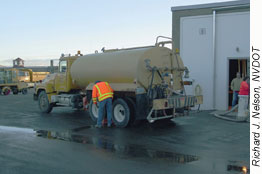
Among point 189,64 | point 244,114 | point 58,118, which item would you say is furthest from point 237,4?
point 58,118

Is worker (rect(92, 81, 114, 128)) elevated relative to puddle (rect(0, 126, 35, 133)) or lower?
elevated

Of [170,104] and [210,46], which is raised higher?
[210,46]

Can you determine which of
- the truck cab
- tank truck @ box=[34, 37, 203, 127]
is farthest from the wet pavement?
the truck cab

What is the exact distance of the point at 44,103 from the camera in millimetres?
15742

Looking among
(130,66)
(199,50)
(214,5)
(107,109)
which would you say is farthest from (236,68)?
(107,109)

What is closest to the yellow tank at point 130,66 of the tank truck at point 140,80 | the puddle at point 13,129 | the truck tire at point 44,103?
the tank truck at point 140,80

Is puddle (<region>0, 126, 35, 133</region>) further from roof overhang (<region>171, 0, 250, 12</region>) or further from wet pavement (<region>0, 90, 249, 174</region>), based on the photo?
roof overhang (<region>171, 0, 250, 12</region>)

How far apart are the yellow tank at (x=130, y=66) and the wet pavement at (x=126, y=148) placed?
1.71 metres

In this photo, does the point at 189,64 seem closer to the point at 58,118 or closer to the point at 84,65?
the point at 84,65

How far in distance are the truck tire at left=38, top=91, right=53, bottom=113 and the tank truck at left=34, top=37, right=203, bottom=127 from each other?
9.34ft

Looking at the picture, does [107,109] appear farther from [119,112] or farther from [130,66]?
[130,66]

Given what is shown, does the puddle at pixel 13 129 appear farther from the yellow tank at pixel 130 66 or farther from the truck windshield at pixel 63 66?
the truck windshield at pixel 63 66

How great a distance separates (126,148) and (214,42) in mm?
9626

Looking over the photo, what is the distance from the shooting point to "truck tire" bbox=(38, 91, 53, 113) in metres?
15.5
